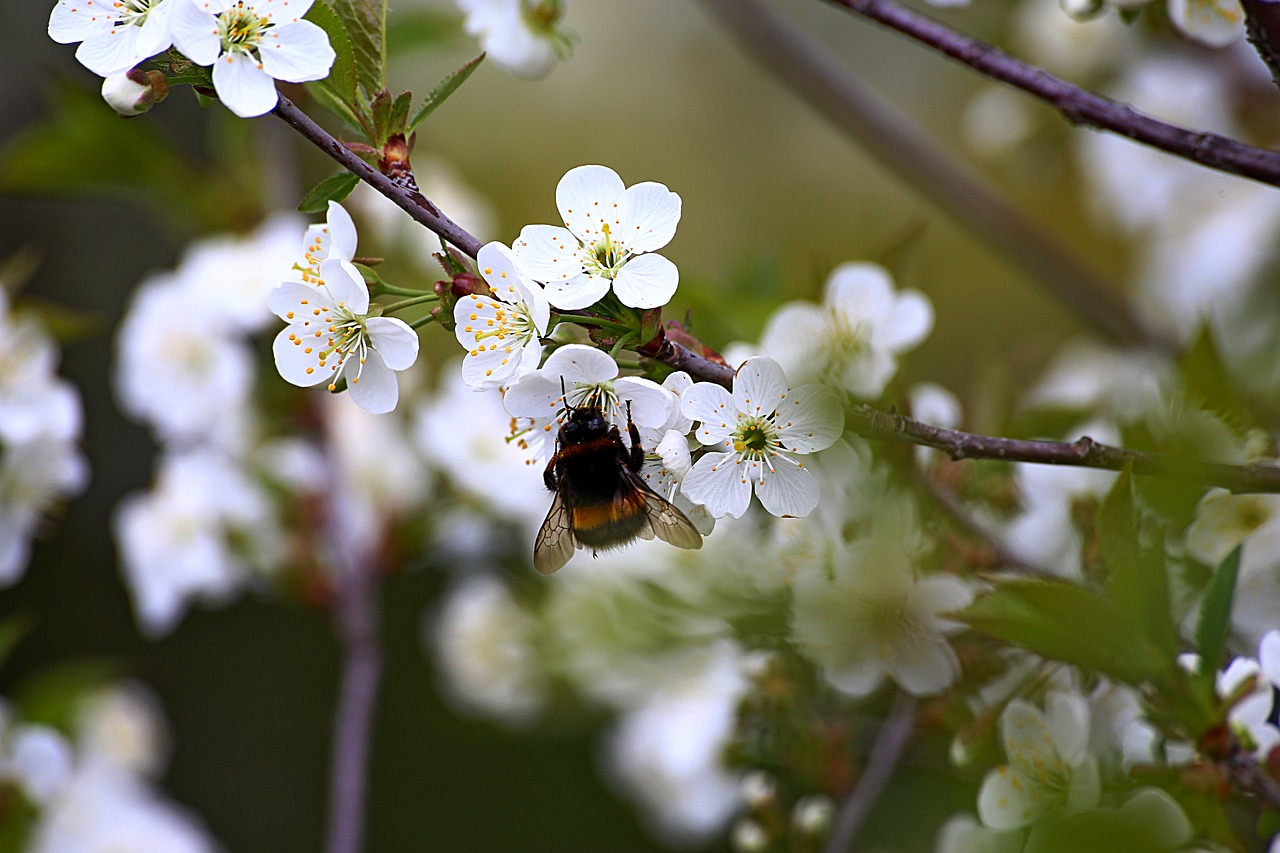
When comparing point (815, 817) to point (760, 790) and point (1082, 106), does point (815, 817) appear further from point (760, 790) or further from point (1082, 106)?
point (1082, 106)

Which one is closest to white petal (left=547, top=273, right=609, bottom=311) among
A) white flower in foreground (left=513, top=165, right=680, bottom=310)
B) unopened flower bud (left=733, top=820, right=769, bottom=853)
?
white flower in foreground (left=513, top=165, right=680, bottom=310)

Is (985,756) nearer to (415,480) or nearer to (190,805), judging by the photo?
(415,480)

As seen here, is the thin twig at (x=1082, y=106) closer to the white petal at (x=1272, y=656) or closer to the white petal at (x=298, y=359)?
the white petal at (x=1272, y=656)

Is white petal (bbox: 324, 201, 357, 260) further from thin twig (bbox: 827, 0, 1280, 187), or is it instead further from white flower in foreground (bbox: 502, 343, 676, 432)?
thin twig (bbox: 827, 0, 1280, 187)

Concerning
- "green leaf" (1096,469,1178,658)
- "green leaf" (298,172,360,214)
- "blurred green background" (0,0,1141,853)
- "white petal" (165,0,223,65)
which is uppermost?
"green leaf" (1096,469,1178,658)

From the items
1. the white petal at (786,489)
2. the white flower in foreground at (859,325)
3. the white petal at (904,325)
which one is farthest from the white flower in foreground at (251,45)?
the white petal at (904,325)

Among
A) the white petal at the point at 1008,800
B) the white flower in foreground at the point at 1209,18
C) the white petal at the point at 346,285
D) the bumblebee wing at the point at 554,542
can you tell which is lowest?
the bumblebee wing at the point at 554,542

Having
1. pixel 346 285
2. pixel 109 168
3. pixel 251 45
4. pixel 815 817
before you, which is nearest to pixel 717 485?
pixel 346 285
